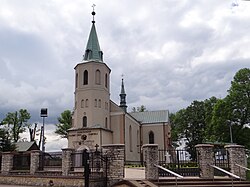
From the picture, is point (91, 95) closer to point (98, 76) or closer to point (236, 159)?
point (98, 76)

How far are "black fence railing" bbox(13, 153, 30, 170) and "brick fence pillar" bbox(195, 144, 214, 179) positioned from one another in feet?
36.0

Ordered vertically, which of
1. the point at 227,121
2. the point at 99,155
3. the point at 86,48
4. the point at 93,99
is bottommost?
the point at 99,155

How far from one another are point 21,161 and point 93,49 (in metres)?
22.0

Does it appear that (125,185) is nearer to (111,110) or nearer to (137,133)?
(111,110)

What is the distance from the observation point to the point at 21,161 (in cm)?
1900

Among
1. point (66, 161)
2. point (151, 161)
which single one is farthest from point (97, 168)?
point (151, 161)

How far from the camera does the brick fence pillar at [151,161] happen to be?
44.6ft

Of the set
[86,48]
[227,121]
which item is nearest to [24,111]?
[86,48]

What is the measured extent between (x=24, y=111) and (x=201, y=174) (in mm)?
42364

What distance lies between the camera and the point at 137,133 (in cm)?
4497

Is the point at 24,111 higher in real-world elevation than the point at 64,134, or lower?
higher

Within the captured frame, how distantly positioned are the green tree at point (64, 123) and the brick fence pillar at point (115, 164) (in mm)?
39302

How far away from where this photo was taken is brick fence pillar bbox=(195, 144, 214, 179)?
14.1 m

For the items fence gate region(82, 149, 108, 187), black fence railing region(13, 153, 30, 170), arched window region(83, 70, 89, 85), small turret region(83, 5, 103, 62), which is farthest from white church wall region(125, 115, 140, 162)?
fence gate region(82, 149, 108, 187)
